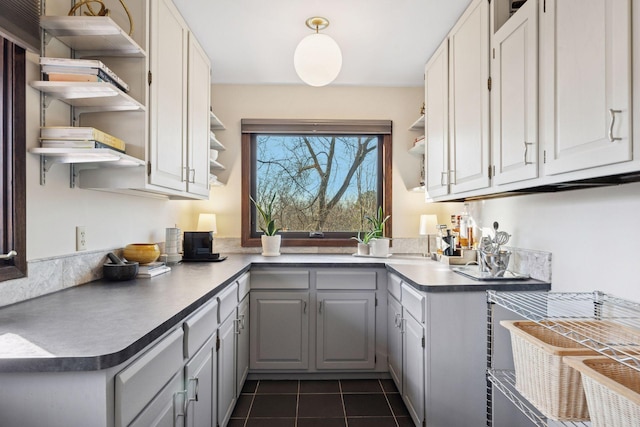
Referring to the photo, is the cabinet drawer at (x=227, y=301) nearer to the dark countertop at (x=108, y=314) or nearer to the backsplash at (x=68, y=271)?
the dark countertop at (x=108, y=314)

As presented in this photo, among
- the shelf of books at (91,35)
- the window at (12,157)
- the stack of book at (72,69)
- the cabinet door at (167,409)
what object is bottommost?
the cabinet door at (167,409)

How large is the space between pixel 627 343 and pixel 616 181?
592mm

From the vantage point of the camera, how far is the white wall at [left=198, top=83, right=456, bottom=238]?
136 inches

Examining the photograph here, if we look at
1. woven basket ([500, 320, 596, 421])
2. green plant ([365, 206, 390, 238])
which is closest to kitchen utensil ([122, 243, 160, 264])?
green plant ([365, 206, 390, 238])

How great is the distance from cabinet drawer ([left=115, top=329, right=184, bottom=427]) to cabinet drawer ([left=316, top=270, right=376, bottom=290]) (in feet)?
4.86

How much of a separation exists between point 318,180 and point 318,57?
1.46 meters

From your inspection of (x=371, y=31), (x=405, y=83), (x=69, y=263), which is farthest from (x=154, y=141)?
(x=405, y=83)

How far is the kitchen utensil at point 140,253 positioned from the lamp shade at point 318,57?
4.47 ft

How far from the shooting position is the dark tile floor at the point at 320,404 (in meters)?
2.20

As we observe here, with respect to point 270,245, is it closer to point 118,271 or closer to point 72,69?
point 118,271

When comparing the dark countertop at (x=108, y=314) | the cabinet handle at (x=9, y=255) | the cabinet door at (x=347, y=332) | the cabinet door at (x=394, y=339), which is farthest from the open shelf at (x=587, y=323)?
the cabinet handle at (x=9, y=255)

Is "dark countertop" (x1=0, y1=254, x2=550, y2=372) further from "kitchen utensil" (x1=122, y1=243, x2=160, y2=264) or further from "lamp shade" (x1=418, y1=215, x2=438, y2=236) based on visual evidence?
"lamp shade" (x1=418, y1=215, x2=438, y2=236)

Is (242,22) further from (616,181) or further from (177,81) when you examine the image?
(616,181)

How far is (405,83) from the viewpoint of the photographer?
11.2 feet
